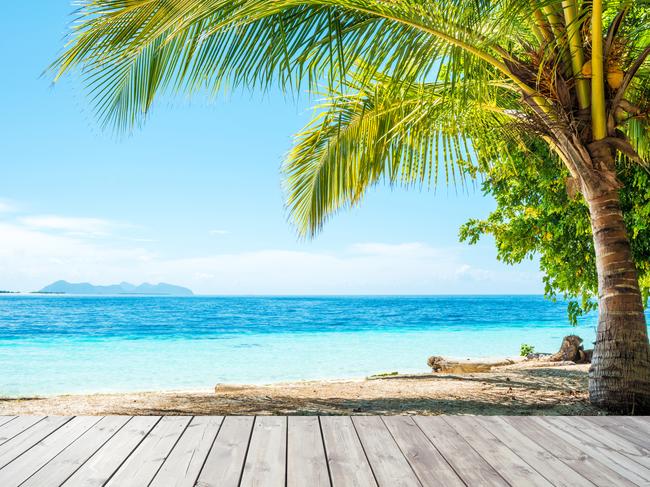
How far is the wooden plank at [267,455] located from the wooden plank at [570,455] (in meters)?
1.03

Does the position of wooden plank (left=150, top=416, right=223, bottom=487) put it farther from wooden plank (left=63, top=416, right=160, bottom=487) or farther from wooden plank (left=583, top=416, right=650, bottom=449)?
wooden plank (left=583, top=416, right=650, bottom=449)

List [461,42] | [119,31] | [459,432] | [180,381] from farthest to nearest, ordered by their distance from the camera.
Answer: [180,381] < [461,42] < [119,31] < [459,432]

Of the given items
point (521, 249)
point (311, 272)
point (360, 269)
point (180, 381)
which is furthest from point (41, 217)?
point (521, 249)

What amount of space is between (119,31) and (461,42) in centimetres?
180

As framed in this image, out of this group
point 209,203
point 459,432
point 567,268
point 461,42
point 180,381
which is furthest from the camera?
point 209,203

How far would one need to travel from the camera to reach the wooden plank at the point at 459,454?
6.16ft

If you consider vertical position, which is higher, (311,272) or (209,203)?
(209,203)

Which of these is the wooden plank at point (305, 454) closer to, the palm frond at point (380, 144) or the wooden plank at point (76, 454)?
the wooden plank at point (76, 454)

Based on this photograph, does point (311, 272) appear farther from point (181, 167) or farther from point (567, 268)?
point (567, 268)

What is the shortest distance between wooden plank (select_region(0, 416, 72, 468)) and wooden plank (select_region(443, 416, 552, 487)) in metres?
1.74

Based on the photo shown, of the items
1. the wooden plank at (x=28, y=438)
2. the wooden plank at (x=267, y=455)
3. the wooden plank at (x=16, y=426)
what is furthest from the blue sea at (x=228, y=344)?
the wooden plank at (x=267, y=455)

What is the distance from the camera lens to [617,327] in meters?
3.57

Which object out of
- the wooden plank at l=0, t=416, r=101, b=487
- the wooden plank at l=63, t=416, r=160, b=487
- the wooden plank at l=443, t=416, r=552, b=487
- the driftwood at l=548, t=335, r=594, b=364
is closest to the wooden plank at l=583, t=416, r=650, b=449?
the wooden plank at l=443, t=416, r=552, b=487

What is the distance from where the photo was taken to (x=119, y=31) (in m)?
2.64
